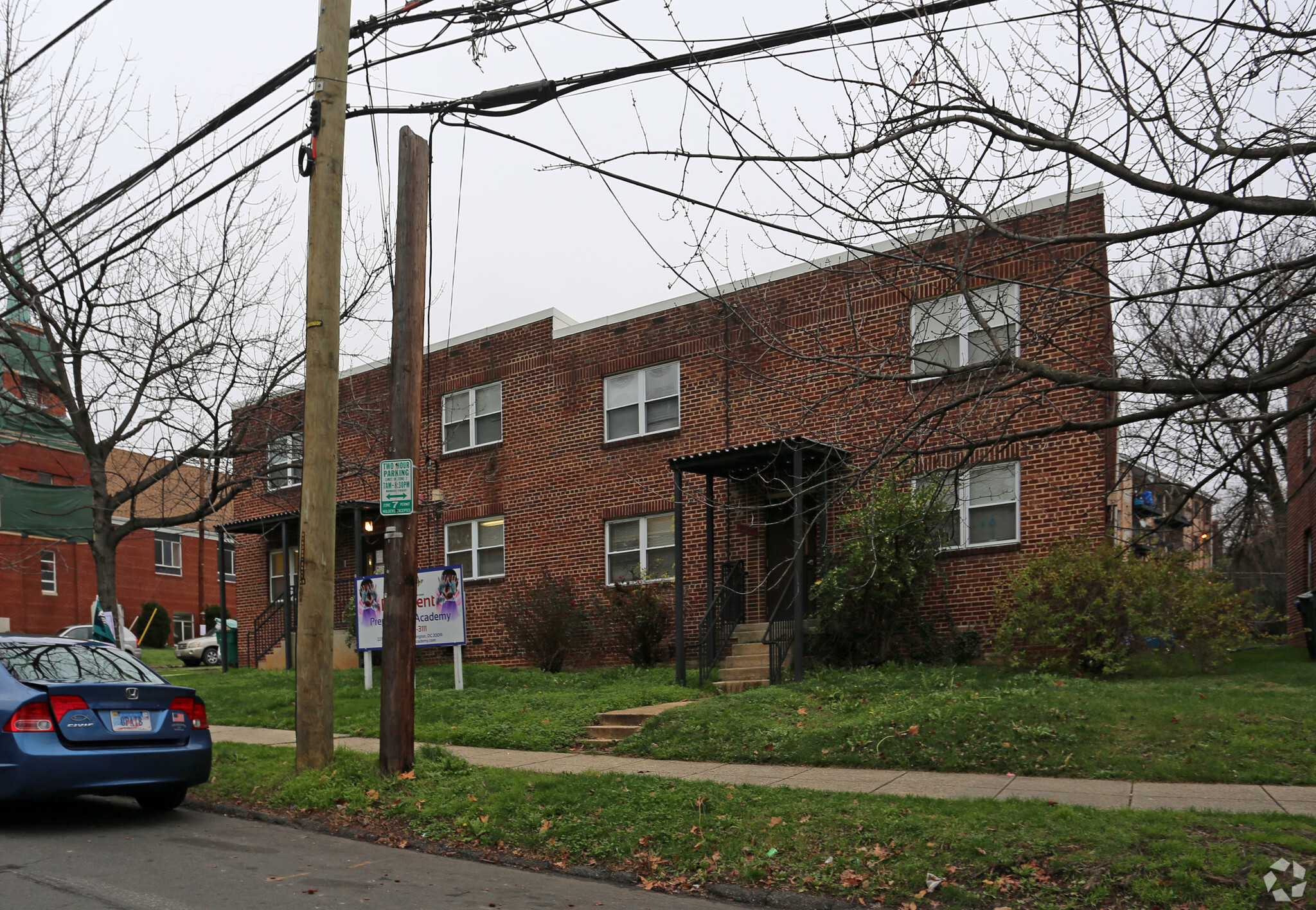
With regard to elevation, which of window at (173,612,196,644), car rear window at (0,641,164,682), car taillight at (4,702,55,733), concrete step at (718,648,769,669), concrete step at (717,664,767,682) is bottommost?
window at (173,612,196,644)

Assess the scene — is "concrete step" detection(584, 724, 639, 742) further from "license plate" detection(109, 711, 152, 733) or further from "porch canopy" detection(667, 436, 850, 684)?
"license plate" detection(109, 711, 152, 733)

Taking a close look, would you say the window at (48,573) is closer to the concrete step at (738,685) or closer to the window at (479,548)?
the window at (479,548)

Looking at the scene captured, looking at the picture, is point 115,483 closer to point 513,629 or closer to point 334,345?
point 513,629

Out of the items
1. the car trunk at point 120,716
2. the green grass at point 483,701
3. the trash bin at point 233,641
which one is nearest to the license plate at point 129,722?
the car trunk at point 120,716

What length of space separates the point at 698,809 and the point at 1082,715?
4.15 metres

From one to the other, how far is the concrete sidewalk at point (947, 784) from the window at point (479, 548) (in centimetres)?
1053

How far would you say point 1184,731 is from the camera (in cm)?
905

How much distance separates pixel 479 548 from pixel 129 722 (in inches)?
547

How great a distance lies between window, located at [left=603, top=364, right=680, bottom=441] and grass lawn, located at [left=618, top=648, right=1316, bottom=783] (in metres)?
7.43

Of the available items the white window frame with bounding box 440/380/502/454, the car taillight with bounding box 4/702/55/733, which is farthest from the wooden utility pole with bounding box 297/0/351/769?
the white window frame with bounding box 440/380/502/454

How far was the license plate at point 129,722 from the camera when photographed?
7852 millimetres

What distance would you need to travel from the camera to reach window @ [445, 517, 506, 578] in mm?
21516

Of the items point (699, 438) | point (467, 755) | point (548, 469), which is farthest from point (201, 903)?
point (548, 469)

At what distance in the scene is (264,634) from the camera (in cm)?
2583
